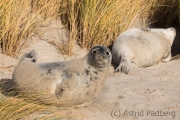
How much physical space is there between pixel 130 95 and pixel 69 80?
1.00 meters

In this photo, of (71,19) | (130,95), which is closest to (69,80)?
(130,95)

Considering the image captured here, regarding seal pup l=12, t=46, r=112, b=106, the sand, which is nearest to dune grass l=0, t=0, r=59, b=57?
the sand

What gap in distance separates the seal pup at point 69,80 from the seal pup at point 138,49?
1794 millimetres

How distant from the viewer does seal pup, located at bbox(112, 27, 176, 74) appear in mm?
6062

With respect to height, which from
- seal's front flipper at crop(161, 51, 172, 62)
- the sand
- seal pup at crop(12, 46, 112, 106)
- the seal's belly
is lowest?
seal's front flipper at crop(161, 51, 172, 62)

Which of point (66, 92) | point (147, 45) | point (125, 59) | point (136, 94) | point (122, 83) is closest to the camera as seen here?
point (66, 92)

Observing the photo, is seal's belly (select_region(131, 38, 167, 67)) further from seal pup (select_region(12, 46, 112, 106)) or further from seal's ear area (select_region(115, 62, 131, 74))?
seal pup (select_region(12, 46, 112, 106))

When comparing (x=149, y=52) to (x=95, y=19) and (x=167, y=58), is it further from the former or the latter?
(x=95, y=19)

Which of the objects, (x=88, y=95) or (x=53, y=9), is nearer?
(x=88, y=95)

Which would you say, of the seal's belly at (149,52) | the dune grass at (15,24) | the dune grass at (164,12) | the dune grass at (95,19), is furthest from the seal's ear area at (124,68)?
the dune grass at (164,12)

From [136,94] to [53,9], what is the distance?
2512mm

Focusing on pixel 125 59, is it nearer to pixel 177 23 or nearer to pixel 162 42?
pixel 162 42

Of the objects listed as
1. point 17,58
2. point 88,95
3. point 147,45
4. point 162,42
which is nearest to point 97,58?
point 88,95

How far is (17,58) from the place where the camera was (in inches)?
220
